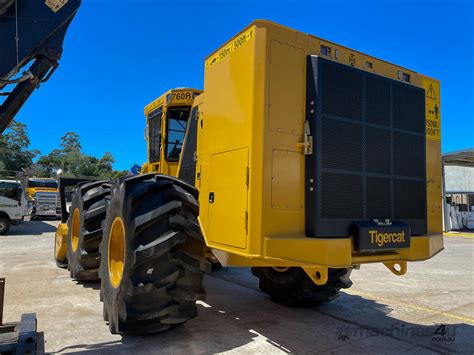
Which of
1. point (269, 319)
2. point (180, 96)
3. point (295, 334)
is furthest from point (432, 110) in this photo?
point (180, 96)

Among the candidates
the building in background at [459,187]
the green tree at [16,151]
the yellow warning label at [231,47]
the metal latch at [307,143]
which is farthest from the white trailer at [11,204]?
the green tree at [16,151]

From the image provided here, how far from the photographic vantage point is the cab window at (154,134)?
242 inches

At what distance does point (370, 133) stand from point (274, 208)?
1246mm

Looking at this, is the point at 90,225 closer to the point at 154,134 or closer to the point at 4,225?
the point at 154,134

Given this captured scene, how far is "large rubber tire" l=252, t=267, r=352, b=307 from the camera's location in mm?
5031

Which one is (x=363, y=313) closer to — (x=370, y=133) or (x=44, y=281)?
(x=370, y=133)

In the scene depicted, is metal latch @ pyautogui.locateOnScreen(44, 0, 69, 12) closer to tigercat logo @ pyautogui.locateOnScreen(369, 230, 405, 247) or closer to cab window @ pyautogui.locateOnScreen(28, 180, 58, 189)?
tigercat logo @ pyautogui.locateOnScreen(369, 230, 405, 247)

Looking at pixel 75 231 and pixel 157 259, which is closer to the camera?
pixel 157 259

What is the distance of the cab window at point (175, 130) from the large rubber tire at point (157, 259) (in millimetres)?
2056

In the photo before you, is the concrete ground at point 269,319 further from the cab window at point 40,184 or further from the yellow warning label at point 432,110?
the cab window at point 40,184

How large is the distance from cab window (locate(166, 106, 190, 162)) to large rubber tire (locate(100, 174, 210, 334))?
206 centimetres

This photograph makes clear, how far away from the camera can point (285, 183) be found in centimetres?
328

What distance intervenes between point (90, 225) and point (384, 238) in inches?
160

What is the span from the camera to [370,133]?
143 inches
